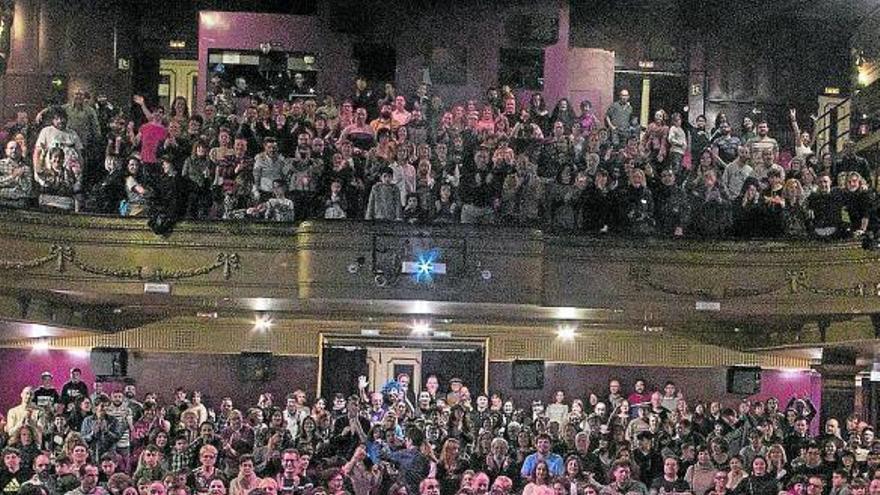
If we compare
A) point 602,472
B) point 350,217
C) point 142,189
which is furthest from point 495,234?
point 142,189

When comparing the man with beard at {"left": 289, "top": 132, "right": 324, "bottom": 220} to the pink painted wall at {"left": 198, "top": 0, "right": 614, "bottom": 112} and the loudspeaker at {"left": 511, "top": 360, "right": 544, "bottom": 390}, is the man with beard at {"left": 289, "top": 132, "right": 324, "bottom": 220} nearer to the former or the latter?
the loudspeaker at {"left": 511, "top": 360, "right": 544, "bottom": 390}

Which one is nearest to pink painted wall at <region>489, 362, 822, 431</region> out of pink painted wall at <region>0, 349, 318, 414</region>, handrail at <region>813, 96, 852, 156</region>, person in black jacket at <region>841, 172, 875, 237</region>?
pink painted wall at <region>0, 349, 318, 414</region>

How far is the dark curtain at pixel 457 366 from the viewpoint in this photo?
2217 centimetres

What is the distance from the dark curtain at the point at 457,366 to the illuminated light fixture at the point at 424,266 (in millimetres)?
5534

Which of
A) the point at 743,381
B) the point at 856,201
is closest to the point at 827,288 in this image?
the point at 856,201

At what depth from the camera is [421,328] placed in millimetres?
21734

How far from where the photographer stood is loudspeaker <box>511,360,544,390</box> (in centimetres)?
2212

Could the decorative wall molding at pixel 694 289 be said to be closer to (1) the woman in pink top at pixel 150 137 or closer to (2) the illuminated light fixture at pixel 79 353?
(1) the woman in pink top at pixel 150 137

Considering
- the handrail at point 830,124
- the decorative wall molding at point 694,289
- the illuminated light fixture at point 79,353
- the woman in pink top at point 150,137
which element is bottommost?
the illuminated light fixture at point 79,353

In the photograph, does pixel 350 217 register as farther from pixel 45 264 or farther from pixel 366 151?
pixel 45 264

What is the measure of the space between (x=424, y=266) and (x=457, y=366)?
568 cm

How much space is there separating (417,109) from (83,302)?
4.92m

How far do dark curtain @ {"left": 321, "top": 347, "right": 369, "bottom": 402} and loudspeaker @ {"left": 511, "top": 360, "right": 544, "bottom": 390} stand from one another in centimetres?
220

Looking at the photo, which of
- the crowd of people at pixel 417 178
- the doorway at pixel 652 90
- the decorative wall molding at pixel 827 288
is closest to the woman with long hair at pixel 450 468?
the crowd of people at pixel 417 178
